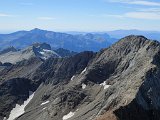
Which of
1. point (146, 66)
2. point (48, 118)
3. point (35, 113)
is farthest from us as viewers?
point (35, 113)

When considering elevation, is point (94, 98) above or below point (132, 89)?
below

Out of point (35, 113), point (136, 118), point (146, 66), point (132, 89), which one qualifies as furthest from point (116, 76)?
point (136, 118)

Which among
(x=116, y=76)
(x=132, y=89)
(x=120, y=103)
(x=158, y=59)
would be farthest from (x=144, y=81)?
(x=116, y=76)

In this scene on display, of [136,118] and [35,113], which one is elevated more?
[136,118]

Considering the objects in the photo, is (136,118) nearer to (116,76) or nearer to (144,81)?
(144,81)

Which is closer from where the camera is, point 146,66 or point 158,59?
point 146,66

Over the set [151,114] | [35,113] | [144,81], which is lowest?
[35,113]

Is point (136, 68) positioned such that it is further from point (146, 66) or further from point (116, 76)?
point (116, 76)

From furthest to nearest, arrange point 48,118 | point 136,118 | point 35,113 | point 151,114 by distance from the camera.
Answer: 1. point 35,113
2. point 48,118
3. point 151,114
4. point 136,118

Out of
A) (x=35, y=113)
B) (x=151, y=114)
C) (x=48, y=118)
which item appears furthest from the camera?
(x=35, y=113)
